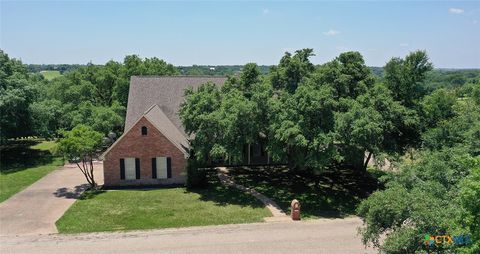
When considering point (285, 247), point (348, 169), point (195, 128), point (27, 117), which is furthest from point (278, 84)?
point (27, 117)

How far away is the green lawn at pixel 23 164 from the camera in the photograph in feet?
102

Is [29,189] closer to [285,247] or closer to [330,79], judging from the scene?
[285,247]

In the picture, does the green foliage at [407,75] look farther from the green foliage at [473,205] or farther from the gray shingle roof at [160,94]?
the green foliage at [473,205]

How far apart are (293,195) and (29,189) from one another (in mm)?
18585

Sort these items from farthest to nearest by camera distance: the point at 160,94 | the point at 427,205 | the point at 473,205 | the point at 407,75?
1. the point at 160,94
2. the point at 407,75
3. the point at 427,205
4. the point at 473,205

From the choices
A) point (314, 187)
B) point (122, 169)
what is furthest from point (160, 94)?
point (314, 187)

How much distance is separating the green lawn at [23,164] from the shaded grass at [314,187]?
15.7 m

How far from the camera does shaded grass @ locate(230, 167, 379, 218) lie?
2638cm

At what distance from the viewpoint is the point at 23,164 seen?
3738cm

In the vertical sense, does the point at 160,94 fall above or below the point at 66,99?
above

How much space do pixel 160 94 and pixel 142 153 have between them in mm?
8955

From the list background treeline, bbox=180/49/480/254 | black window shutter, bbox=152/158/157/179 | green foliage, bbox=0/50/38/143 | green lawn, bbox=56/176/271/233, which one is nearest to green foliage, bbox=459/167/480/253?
background treeline, bbox=180/49/480/254

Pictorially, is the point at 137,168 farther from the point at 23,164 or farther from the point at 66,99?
the point at 66,99

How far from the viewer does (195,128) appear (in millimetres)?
29219
